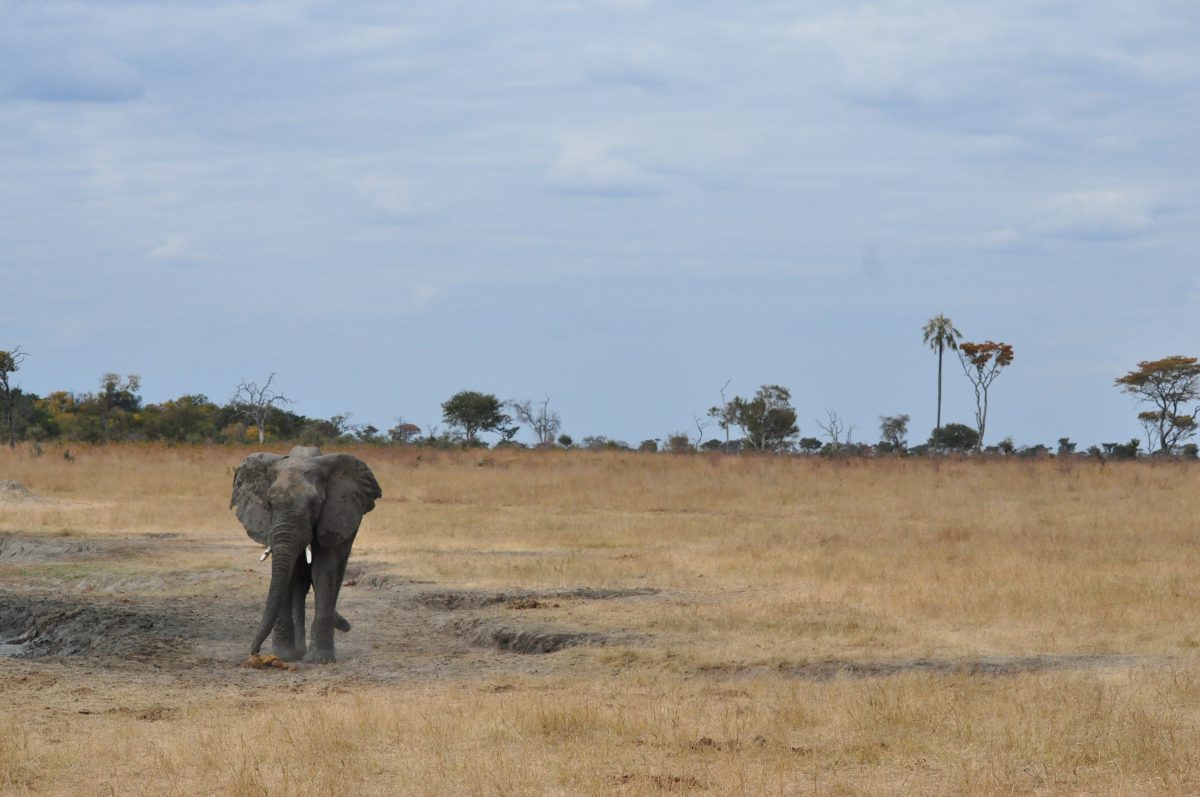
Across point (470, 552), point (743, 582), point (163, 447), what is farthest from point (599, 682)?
point (163, 447)

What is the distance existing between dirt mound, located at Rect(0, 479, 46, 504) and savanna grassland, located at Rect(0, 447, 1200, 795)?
1895 mm

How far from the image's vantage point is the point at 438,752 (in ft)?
29.1

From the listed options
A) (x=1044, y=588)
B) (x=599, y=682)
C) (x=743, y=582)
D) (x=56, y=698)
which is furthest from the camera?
(x=743, y=582)

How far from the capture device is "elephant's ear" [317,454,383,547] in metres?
13.3

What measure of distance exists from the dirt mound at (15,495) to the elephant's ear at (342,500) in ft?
62.3

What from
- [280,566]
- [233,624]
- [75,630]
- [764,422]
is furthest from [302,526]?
[764,422]

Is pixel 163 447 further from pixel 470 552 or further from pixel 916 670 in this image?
pixel 916 670

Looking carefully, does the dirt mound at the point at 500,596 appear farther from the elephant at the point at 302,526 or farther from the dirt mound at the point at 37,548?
the dirt mound at the point at 37,548

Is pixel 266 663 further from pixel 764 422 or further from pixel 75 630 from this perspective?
pixel 764 422

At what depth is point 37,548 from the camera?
894 inches

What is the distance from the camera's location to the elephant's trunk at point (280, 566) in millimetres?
12773

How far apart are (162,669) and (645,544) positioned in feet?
38.1

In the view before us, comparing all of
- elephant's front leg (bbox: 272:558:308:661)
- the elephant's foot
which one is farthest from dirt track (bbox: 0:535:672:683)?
elephant's front leg (bbox: 272:558:308:661)

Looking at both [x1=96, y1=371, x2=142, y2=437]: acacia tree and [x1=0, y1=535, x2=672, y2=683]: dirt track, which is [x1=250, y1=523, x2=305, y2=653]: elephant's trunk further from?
[x1=96, y1=371, x2=142, y2=437]: acacia tree
